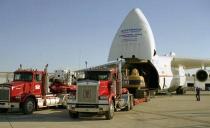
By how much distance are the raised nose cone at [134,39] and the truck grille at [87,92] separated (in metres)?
12.1

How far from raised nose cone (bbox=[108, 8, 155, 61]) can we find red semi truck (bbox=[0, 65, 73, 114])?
8.59 metres

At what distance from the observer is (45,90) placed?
19.8 m

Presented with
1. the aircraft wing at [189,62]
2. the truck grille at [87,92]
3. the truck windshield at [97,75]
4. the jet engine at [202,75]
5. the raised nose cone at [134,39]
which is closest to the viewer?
the truck grille at [87,92]

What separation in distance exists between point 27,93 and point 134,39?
12066 mm

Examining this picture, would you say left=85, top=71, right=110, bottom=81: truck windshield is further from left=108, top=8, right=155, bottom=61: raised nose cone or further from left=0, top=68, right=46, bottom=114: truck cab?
left=108, top=8, right=155, bottom=61: raised nose cone

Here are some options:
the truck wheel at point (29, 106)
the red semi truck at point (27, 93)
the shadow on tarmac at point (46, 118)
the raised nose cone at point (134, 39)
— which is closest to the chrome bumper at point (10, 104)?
the red semi truck at point (27, 93)

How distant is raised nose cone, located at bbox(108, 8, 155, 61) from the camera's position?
27.8 meters

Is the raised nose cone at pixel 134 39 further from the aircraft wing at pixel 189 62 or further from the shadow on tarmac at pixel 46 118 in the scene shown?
the shadow on tarmac at pixel 46 118

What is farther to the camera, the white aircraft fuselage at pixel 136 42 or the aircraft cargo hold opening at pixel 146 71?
the aircraft cargo hold opening at pixel 146 71

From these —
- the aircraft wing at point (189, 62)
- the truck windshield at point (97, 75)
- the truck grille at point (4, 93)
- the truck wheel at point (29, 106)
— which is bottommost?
the truck wheel at point (29, 106)

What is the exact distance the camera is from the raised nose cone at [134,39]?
91.4 feet

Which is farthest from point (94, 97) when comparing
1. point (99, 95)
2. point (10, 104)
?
point (10, 104)

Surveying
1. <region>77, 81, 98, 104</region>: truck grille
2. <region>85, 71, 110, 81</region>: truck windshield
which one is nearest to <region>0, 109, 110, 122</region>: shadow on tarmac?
<region>77, 81, 98, 104</region>: truck grille

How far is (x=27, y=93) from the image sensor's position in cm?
1836
